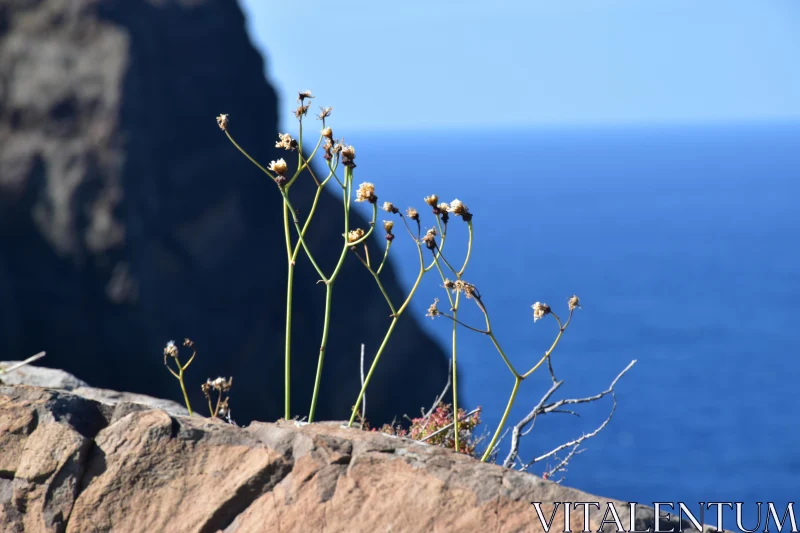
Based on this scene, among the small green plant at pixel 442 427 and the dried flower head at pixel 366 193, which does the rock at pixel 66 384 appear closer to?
the small green plant at pixel 442 427

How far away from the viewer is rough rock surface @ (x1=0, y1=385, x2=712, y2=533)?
3.42 m

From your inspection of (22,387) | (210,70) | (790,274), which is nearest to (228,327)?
(210,70)

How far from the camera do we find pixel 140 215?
24766mm

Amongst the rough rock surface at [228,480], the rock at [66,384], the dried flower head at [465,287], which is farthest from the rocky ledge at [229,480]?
the rock at [66,384]

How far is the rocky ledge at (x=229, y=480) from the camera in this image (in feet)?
11.2

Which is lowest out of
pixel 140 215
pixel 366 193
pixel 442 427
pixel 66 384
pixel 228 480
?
pixel 228 480

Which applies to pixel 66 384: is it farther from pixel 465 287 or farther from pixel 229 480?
pixel 465 287

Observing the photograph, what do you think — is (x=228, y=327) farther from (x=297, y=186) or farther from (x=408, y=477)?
(x=408, y=477)

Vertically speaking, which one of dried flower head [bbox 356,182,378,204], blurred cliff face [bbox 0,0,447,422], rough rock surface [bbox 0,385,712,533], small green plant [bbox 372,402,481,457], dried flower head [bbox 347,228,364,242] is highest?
blurred cliff face [bbox 0,0,447,422]

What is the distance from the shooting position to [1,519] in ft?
11.8

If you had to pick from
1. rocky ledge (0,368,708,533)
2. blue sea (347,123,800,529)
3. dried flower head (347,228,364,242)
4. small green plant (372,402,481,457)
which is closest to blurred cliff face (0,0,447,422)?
blue sea (347,123,800,529)

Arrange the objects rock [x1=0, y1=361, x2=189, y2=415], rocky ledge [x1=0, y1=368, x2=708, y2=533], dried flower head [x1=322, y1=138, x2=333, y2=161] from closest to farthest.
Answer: rocky ledge [x1=0, y1=368, x2=708, y2=533]
dried flower head [x1=322, y1=138, x2=333, y2=161]
rock [x1=0, y1=361, x2=189, y2=415]

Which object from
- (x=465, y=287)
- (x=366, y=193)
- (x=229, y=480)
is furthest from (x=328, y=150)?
(x=229, y=480)

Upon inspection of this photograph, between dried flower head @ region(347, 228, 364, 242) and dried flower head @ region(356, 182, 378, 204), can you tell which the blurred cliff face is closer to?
dried flower head @ region(347, 228, 364, 242)
